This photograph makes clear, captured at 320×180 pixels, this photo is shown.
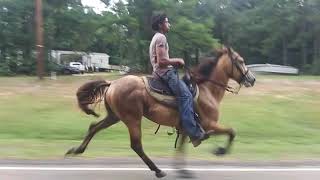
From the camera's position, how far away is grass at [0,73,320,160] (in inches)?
435

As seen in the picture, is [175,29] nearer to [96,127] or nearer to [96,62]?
[96,127]

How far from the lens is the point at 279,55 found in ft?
226

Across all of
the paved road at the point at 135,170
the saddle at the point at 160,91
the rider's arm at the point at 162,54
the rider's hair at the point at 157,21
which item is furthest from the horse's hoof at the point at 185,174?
the rider's hair at the point at 157,21

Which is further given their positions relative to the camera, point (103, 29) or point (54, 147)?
point (103, 29)

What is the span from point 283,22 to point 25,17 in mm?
28616

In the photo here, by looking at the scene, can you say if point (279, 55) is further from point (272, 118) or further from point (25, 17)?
point (272, 118)

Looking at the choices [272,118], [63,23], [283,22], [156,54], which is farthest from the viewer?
[283,22]

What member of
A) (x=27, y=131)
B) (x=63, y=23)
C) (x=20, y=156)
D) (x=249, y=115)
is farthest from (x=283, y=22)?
(x=20, y=156)

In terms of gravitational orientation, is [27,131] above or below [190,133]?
below

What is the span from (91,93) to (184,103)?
5.37 ft

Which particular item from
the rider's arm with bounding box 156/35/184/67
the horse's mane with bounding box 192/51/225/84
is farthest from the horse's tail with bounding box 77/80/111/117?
the horse's mane with bounding box 192/51/225/84

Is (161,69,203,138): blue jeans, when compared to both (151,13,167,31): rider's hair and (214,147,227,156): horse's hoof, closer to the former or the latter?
(214,147,227,156): horse's hoof

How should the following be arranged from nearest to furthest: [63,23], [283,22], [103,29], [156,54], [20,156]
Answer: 1. [156,54]
2. [20,156]
3. [103,29]
4. [63,23]
5. [283,22]

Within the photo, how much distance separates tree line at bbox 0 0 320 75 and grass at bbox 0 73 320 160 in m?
8.02
